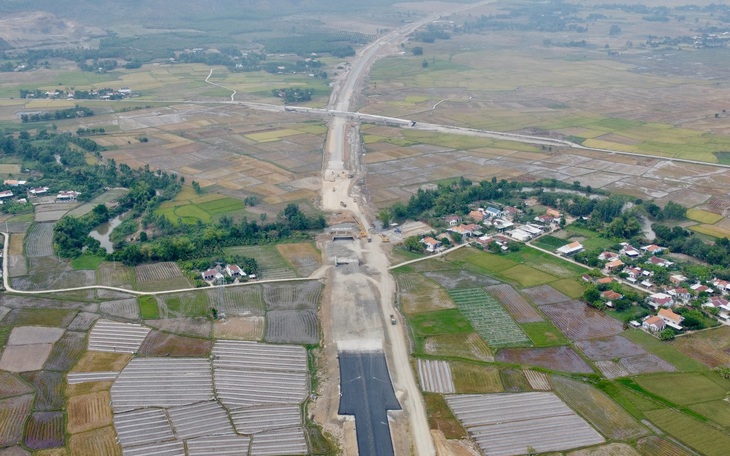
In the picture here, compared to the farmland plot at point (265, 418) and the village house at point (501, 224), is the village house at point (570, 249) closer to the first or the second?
the village house at point (501, 224)

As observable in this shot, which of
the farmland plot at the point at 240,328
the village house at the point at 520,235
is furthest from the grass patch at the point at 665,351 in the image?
the farmland plot at the point at 240,328

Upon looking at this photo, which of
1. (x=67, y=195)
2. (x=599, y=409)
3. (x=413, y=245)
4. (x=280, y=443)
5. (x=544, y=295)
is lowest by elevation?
(x=280, y=443)

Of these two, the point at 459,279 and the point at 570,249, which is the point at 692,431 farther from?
the point at 570,249

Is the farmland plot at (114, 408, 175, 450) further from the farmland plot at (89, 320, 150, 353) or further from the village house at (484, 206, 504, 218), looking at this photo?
the village house at (484, 206, 504, 218)

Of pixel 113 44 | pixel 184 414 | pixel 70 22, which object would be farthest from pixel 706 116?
pixel 70 22

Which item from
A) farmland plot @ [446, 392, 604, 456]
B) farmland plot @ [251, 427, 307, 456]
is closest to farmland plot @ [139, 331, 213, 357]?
farmland plot @ [251, 427, 307, 456]

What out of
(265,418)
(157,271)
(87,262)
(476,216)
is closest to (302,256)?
(157,271)
